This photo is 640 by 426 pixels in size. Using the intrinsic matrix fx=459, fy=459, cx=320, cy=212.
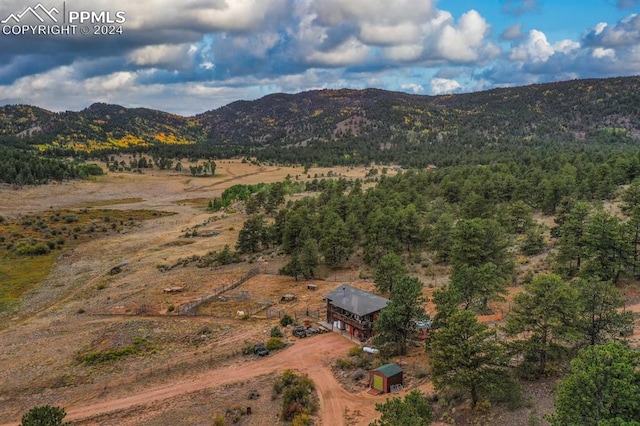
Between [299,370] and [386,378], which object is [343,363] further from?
[386,378]

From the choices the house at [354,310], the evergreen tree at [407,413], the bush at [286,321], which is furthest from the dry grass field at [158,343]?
the evergreen tree at [407,413]

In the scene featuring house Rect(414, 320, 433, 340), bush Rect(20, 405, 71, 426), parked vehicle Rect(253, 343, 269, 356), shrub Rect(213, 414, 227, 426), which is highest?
bush Rect(20, 405, 71, 426)

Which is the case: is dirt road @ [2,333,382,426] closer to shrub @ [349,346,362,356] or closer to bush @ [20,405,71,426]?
shrub @ [349,346,362,356]

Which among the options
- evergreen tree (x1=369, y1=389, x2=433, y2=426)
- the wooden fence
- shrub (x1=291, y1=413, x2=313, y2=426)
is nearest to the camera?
evergreen tree (x1=369, y1=389, x2=433, y2=426)

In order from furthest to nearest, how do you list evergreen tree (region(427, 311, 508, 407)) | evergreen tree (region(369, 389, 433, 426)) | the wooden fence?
the wooden fence
evergreen tree (region(427, 311, 508, 407))
evergreen tree (region(369, 389, 433, 426))

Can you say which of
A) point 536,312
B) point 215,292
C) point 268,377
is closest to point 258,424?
point 268,377

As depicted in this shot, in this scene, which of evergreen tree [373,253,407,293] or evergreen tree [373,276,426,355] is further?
evergreen tree [373,253,407,293]

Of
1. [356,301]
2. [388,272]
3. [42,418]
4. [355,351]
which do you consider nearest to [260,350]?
[355,351]

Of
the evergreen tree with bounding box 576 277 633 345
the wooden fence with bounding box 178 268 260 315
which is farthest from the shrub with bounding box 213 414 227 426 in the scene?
the wooden fence with bounding box 178 268 260 315
